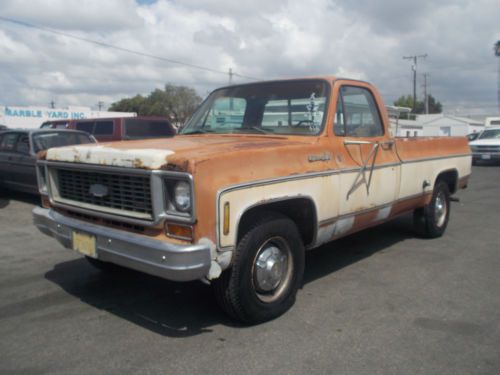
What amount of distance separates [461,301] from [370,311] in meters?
0.90

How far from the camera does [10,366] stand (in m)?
3.06

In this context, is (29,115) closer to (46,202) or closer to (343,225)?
(46,202)

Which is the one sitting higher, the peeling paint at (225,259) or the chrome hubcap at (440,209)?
the peeling paint at (225,259)

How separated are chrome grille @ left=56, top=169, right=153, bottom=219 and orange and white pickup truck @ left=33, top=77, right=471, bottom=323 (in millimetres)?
10

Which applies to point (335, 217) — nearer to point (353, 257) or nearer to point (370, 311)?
point (370, 311)

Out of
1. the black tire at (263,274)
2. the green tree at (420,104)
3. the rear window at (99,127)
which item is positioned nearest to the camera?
the black tire at (263,274)

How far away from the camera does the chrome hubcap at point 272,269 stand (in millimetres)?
3666

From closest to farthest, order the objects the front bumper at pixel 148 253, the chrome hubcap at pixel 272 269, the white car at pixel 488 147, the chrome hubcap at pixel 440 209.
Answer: the front bumper at pixel 148 253 → the chrome hubcap at pixel 272 269 → the chrome hubcap at pixel 440 209 → the white car at pixel 488 147

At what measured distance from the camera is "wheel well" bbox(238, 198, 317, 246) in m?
3.52

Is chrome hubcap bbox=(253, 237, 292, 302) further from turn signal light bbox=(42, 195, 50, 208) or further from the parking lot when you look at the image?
turn signal light bbox=(42, 195, 50, 208)

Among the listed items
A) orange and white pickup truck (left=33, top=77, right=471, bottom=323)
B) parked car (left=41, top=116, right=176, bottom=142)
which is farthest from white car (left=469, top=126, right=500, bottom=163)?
orange and white pickup truck (left=33, top=77, right=471, bottom=323)

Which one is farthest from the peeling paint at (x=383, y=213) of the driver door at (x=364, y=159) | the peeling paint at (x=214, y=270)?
the peeling paint at (x=214, y=270)

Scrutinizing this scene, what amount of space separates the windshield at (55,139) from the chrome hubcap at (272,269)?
657cm

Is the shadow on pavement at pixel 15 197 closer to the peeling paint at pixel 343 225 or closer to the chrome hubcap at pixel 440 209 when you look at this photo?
the peeling paint at pixel 343 225
